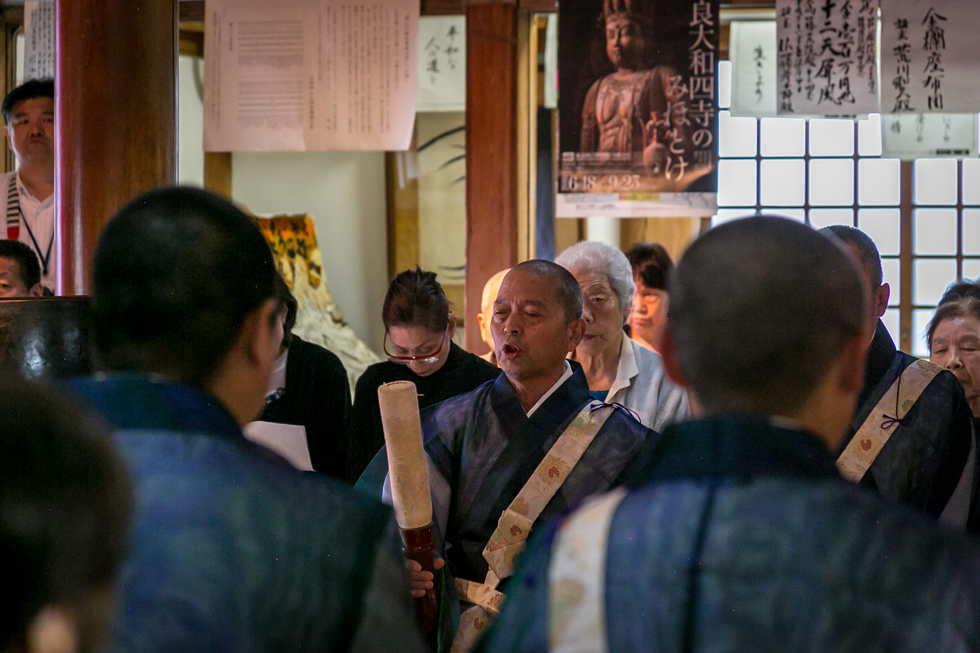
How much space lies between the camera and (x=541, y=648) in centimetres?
98

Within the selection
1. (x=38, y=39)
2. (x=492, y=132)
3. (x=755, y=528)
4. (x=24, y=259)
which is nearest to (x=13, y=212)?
(x=24, y=259)

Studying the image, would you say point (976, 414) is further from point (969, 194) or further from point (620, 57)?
point (969, 194)

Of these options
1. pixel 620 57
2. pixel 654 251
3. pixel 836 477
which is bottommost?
pixel 836 477

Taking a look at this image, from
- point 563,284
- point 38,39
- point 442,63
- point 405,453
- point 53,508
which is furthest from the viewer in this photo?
Answer: point 442,63

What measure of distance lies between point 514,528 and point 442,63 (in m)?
3.93

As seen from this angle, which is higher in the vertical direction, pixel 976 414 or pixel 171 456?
pixel 171 456

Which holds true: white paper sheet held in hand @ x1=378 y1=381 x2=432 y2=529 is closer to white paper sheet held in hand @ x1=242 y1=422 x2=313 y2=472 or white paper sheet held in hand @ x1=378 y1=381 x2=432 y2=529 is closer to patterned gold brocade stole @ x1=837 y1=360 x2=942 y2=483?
white paper sheet held in hand @ x1=242 y1=422 x2=313 y2=472

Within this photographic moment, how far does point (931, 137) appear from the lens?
16.4ft

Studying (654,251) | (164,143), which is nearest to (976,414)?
(654,251)

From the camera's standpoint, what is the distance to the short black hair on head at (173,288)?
109 centimetres

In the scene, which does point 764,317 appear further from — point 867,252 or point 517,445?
point 867,252

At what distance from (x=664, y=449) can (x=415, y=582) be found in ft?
3.41

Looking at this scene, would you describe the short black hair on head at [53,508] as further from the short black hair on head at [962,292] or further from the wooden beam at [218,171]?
the wooden beam at [218,171]

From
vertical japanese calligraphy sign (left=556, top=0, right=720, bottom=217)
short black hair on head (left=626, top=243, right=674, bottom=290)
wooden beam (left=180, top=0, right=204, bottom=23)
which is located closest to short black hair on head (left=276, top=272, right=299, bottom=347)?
short black hair on head (left=626, top=243, right=674, bottom=290)
